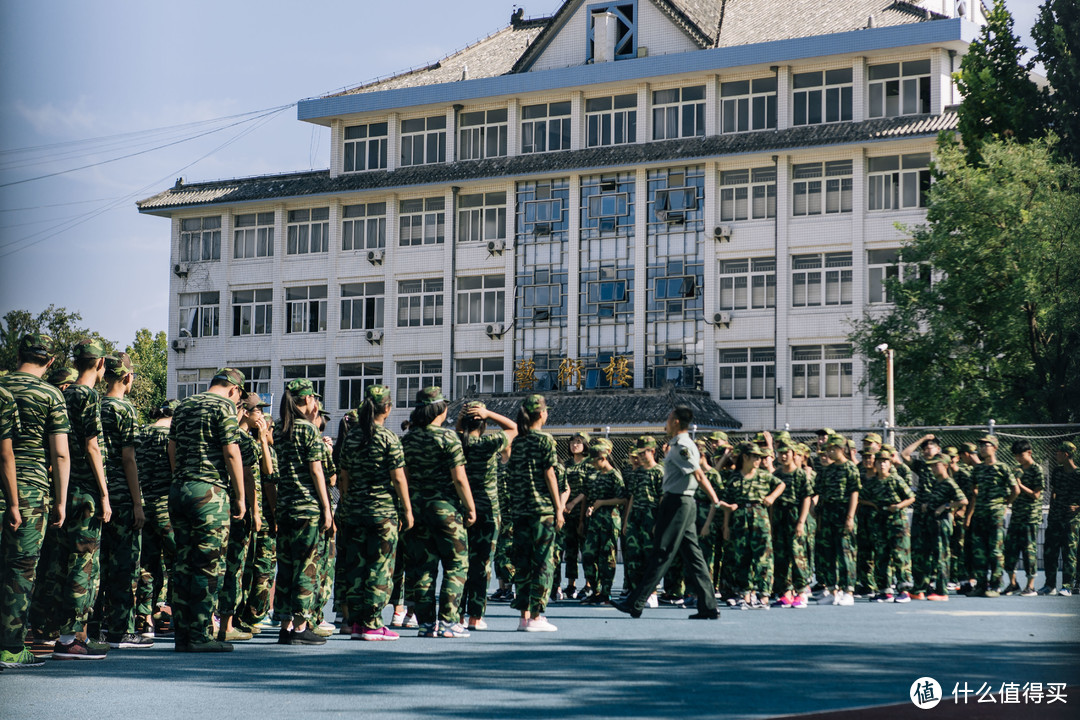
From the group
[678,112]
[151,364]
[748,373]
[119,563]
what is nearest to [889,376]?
[748,373]

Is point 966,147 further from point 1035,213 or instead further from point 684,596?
point 684,596

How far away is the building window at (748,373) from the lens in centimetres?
4058

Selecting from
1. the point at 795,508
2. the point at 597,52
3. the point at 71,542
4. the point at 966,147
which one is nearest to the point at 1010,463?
the point at 795,508

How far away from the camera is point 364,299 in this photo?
46219 millimetres

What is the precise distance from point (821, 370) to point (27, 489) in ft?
111

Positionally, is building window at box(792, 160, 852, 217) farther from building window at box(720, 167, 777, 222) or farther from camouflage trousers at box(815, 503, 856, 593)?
camouflage trousers at box(815, 503, 856, 593)

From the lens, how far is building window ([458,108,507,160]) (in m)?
44.9

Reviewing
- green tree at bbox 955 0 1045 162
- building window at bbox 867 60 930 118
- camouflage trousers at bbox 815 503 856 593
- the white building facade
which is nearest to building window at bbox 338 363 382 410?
the white building facade

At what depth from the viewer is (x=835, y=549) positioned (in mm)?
15594

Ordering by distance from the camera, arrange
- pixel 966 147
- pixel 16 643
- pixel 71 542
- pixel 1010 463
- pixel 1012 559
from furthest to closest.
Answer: pixel 966 147 < pixel 1010 463 < pixel 1012 559 < pixel 71 542 < pixel 16 643

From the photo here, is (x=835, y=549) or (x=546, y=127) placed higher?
(x=546, y=127)

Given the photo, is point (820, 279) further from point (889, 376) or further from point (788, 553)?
point (788, 553)

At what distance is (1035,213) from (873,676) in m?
19.4

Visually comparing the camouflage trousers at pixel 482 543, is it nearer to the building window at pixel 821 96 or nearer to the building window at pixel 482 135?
the building window at pixel 821 96
